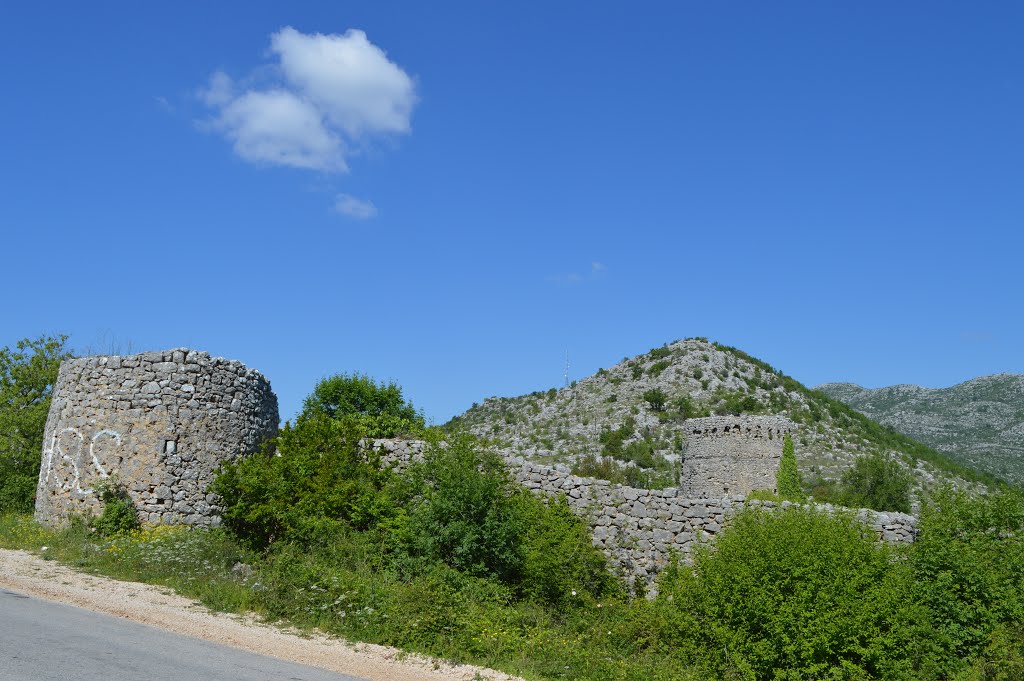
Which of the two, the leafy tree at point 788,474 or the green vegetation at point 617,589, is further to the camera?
the leafy tree at point 788,474

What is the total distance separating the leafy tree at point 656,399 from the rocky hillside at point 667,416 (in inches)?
3.0

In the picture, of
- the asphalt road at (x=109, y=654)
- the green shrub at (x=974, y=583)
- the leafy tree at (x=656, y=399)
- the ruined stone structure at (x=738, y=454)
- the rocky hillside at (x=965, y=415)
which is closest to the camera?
the asphalt road at (x=109, y=654)

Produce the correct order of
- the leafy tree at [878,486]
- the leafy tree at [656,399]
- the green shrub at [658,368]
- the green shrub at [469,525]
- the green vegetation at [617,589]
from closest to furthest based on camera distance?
1. the green vegetation at [617,589]
2. the green shrub at [469,525]
3. the leafy tree at [878,486]
4. the leafy tree at [656,399]
5. the green shrub at [658,368]

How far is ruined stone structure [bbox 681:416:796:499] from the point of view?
2733 cm

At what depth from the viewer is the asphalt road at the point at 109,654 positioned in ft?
29.5

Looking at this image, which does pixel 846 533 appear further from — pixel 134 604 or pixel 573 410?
pixel 573 410

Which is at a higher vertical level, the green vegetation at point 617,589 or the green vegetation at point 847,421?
the green vegetation at point 847,421

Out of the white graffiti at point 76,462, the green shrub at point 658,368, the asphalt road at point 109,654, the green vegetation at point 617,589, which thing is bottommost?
the asphalt road at point 109,654

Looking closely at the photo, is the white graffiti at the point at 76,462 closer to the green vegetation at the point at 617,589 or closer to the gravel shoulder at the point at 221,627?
the green vegetation at the point at 617,589

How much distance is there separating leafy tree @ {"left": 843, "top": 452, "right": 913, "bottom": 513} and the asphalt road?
96.3ft

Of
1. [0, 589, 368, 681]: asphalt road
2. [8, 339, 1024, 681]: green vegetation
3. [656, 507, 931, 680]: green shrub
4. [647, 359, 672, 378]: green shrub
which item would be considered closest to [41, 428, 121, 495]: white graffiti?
[8, 339, 1024, 681]: green vegetation

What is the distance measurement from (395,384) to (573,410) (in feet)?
132

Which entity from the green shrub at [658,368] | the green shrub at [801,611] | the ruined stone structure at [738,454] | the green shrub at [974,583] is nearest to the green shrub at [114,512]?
the green shrub at [801,611]

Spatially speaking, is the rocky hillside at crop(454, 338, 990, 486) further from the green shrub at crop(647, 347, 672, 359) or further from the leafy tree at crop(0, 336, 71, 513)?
the leafy tree at crop(0, 336, 71, 513)
